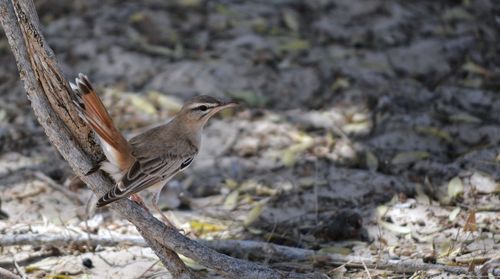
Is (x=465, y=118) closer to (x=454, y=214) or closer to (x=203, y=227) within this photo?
(x=454, y=214)

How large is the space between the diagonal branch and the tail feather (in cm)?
7

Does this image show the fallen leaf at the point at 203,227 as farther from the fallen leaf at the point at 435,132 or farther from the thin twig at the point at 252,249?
the fallen leaf at the point at 435,132

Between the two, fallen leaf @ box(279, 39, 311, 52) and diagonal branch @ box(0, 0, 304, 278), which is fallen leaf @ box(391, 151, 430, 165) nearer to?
fallen leaf @ box(279, 39, 311, 52)

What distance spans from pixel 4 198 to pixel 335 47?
4.45 meters

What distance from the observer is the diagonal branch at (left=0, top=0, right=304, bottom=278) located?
4.90 metres

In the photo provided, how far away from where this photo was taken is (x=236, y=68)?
30.0 feet

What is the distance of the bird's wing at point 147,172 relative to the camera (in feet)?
16.4

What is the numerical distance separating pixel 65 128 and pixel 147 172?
2.53 feet

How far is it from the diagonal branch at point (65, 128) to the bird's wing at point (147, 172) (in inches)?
5.5

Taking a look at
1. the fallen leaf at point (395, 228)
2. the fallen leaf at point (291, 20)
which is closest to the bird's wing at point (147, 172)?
the fallen leaf at point (395, 228)

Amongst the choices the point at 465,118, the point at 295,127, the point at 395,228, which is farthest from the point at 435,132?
the point at 395,228

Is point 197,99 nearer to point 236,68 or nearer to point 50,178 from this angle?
point 50,178

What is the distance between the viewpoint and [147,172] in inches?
221

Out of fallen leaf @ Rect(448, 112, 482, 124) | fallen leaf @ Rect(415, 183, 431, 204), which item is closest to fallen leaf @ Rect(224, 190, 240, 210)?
fallen leaf @ Rect(415, 183, 431, 204)
